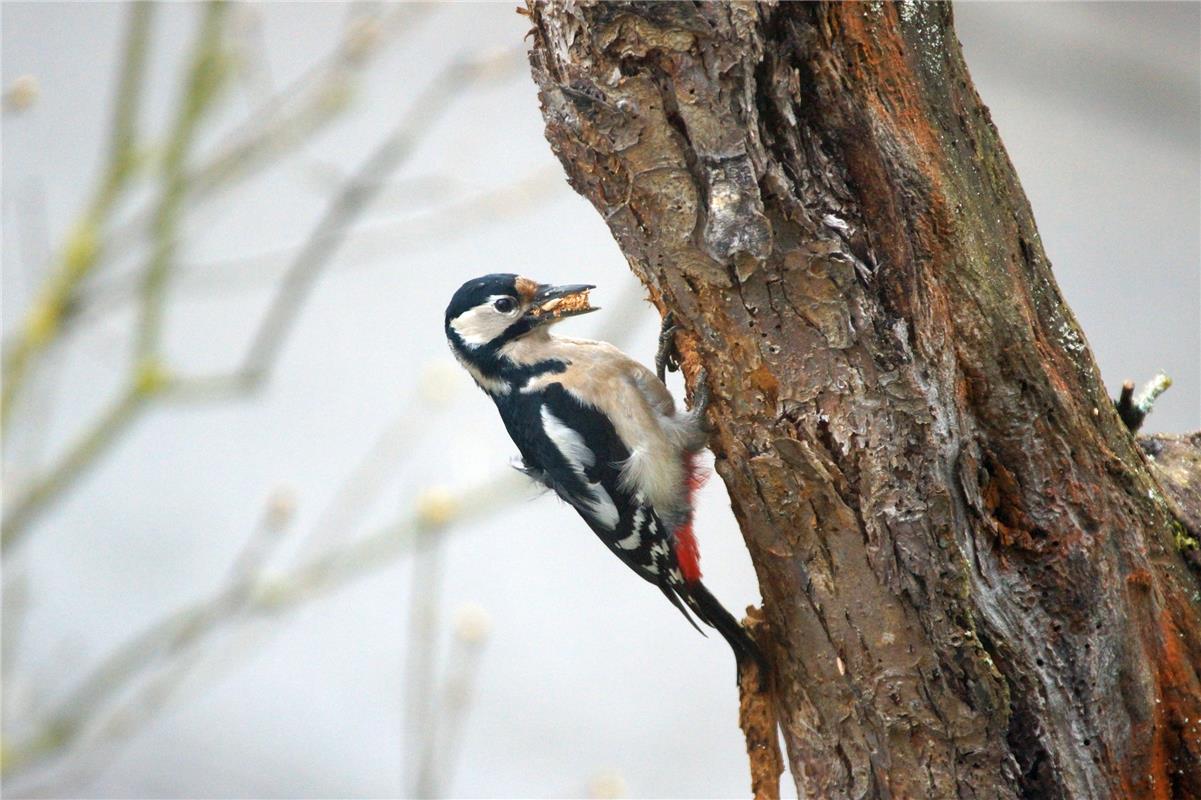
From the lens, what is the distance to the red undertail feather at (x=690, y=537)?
2553 millimetres

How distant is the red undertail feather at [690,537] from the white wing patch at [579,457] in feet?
0.56

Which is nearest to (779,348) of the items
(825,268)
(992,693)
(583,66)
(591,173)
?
(825,268)

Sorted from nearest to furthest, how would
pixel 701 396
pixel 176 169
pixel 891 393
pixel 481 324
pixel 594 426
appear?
1. pixel 891 393
2. pixel 701 396
3. pixel 176 169
4. pixel 594 426
5. pixel 481 324

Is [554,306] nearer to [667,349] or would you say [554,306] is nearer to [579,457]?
[579,457]

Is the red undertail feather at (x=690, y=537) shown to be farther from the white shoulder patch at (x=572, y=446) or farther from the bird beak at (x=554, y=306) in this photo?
the bird beak at (x=554, y=306)

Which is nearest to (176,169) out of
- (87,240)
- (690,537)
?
(87,240)

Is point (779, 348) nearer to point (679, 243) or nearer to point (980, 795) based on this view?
point (679, 243)

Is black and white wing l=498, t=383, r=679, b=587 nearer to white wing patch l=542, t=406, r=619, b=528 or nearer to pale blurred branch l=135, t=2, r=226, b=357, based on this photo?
white wing patch l=542, t=406, r=619, b=528

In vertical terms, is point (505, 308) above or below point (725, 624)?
above

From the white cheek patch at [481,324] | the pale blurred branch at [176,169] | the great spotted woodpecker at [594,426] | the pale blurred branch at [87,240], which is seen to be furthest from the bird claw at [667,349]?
the pale blurred branch at [87,240]

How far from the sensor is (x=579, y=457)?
8.68 ft

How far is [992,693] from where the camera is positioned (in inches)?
70.4

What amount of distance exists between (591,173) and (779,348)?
43 cm

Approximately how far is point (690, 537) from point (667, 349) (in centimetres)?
58
